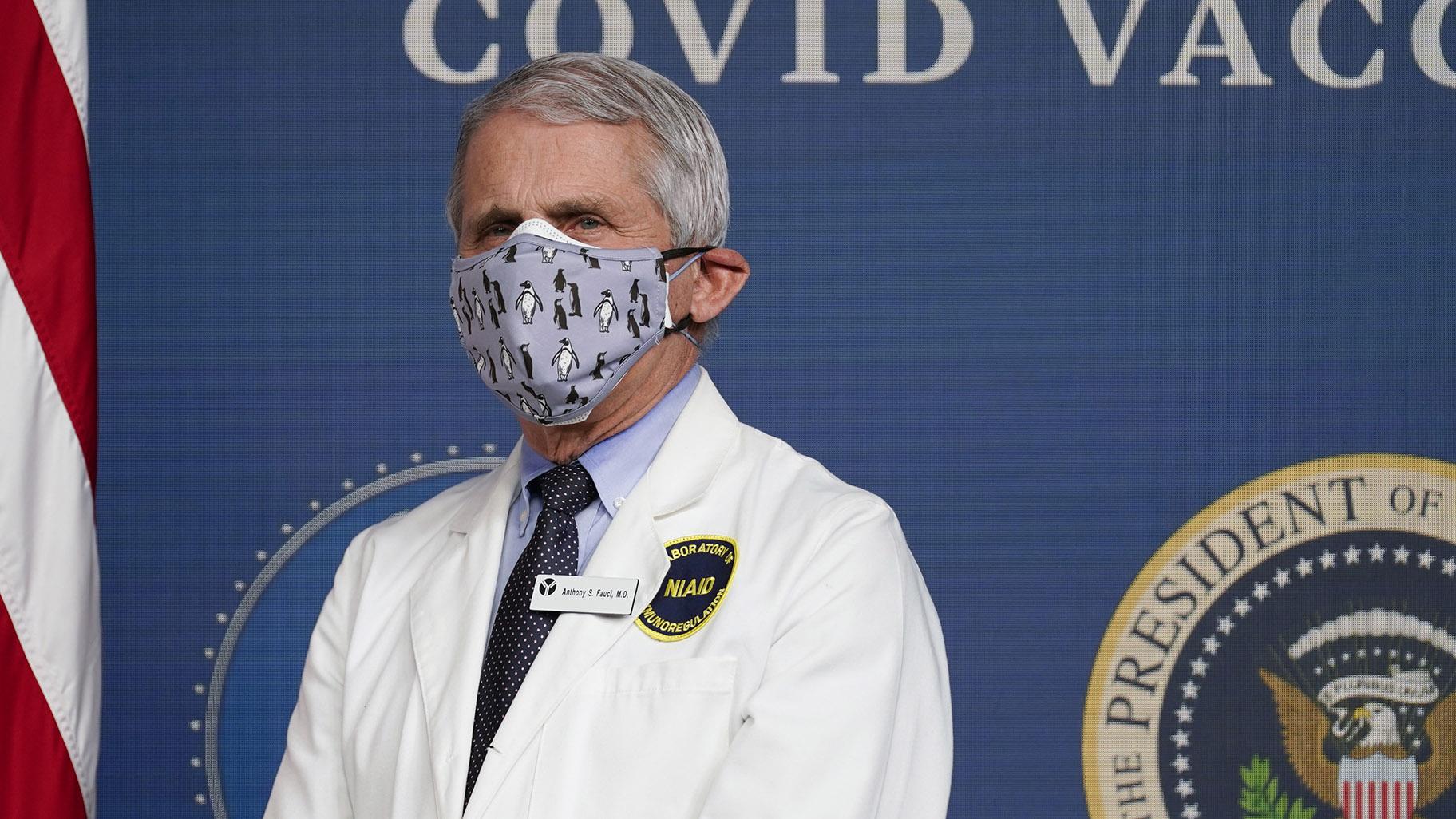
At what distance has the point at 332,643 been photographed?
1.48 meters

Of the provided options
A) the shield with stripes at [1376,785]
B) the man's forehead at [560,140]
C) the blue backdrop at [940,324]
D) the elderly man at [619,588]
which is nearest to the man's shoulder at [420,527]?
the elderly man at [619,588]

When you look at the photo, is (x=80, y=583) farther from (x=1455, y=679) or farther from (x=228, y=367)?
(x=1455, y=679)

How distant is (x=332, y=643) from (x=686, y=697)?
16.4 inches

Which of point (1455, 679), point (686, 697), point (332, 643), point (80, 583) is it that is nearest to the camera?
point (686, 697)

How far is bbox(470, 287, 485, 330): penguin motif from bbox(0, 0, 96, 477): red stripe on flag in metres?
0.54

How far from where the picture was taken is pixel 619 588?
52.1 inches

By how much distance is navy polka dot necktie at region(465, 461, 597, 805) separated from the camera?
4.32 feet

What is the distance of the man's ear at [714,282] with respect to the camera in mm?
1469

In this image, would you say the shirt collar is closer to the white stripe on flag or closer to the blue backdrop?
the white stripe on flag

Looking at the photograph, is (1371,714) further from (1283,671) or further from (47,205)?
(47,205)

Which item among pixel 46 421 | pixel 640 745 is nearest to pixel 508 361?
pixel 640 745

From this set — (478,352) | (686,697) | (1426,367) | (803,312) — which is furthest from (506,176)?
(1426,367)

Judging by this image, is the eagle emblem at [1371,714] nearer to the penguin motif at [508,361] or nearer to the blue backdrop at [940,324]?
the blue backdrop at [940,324]

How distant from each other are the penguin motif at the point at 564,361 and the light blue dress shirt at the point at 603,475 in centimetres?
8
